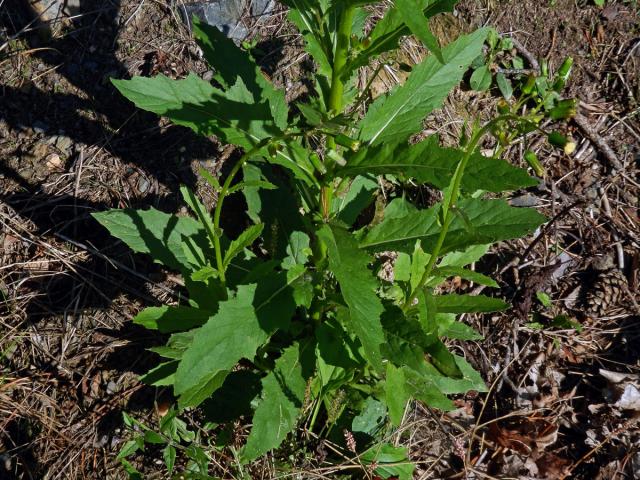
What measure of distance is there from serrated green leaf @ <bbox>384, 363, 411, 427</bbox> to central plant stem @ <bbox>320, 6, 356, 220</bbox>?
69 centimetres

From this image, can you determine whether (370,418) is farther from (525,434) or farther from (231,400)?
Answer: (525,434)

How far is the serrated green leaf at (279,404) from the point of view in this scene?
254 cm

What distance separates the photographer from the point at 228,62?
282 centimetres

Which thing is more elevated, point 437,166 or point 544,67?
point 437,166

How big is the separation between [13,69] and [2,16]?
13.9 inches

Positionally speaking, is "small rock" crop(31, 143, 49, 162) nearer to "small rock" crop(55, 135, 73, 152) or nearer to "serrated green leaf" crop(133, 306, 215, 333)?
"small rock" crop(55, 135, 73, 152)

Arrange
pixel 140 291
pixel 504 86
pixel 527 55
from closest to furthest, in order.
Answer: pixel 140 291 → pixel 504 86 → pixel 527 55

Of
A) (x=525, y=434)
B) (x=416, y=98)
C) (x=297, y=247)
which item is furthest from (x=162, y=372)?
(x=525, y=434)

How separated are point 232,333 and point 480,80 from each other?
262 cm

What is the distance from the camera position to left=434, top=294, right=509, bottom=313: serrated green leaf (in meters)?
2.46

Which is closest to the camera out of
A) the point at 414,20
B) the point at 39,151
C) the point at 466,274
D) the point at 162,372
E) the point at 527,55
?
the point at 414,20

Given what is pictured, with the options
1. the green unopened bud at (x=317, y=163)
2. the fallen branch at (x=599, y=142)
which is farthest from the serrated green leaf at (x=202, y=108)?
the fallen branch at (x=599, y=142)

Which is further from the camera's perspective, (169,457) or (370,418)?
(370,418)

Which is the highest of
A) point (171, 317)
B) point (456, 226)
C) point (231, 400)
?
point (171, 317)
